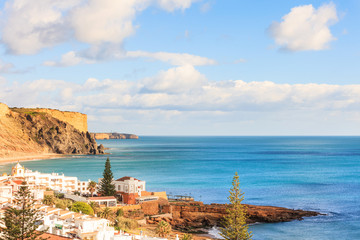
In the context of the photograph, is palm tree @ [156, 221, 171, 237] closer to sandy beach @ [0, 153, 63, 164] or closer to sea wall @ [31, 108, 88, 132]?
sandy beach @ [0, 153, 63, 164]

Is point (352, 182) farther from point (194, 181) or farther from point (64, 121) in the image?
point (64, 121)

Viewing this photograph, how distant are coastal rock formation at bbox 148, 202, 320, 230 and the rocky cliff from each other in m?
89.3

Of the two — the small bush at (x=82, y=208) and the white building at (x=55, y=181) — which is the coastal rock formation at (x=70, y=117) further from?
the small bush at (x=82, y=208)

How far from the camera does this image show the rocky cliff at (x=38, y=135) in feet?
436

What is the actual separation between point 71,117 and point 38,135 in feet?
80.5

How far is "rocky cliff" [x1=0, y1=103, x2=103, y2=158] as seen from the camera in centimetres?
13300

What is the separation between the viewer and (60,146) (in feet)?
511

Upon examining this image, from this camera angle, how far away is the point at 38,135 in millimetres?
149500

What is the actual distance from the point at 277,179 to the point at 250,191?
18.5m

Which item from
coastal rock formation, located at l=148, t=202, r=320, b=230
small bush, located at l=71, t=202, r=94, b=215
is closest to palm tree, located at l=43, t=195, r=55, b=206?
small bush, located at l=71, t=202, r=94, b=215

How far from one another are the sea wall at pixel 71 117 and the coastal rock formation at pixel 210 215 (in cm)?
A: 12467

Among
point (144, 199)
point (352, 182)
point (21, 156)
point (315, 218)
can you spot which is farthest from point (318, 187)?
point (21, 156)

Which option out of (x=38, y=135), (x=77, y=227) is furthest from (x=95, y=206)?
(x=38, y=135)

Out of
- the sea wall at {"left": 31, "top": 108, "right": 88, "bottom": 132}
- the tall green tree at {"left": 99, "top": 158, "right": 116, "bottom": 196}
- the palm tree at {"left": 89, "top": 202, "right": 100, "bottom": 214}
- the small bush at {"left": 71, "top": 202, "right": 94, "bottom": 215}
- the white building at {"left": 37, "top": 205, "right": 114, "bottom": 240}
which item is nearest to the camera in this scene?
the white building at {"left": 37, "top": 205, "right": 114, "bottom": 240}
